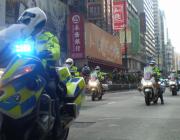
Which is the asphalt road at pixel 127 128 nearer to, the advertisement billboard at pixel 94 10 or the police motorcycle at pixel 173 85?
the police motorcycle at pixel 173 85

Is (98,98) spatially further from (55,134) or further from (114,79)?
(114,79)

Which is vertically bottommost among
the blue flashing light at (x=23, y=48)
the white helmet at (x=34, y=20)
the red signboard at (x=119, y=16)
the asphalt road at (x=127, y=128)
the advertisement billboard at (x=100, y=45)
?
the asphalt road at (x=127, y=128)

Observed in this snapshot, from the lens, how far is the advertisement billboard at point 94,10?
257 ft

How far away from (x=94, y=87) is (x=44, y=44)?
16.1m

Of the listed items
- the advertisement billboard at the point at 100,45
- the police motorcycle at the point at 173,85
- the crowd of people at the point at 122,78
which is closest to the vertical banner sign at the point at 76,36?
the advertisement billboard at the point at 100,45

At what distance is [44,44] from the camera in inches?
227

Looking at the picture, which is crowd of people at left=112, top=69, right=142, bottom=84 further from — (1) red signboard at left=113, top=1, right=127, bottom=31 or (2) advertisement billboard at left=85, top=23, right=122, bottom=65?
(1) red signboard at left=113, top=1, right=127, bottom=31

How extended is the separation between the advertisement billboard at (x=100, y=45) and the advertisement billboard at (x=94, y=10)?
8754mm

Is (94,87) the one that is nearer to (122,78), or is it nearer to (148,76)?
(148,76)

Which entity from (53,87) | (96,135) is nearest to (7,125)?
(53,87)

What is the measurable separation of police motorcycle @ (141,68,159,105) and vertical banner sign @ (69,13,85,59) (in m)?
28.7

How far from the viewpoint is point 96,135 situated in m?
8.11

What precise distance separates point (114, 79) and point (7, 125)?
43.3 m

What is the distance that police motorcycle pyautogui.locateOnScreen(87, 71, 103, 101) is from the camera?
70.5ft
